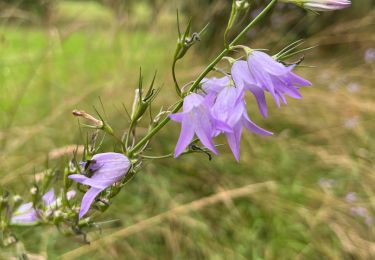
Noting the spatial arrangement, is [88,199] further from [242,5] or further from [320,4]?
[320,4]

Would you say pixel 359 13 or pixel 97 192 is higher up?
pixel 97 192

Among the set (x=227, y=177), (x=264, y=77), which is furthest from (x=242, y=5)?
(x=227, y=177)

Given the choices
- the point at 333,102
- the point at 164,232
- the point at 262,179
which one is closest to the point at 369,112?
the point at 333,102

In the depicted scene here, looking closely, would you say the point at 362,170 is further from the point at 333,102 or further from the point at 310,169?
the point at 333,102

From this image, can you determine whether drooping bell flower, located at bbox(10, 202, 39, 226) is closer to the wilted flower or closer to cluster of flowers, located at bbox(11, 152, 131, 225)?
cluster of flowers, located at bbox(11, 152, 131, 225)

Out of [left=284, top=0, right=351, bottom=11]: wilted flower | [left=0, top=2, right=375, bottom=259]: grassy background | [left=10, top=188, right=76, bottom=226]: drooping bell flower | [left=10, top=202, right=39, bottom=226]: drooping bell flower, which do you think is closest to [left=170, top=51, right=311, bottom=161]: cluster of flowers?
[left=284, top=0, right=351, bottom=11]: wilted flower

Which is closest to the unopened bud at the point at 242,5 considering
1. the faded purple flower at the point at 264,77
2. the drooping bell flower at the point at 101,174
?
the faded purple flower at the point at 264,77
